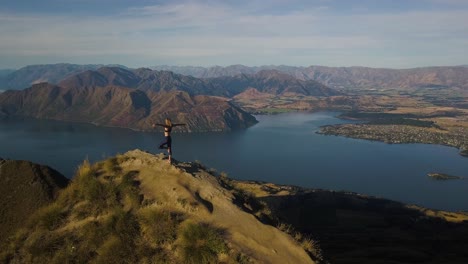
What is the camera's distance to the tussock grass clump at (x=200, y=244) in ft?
44.3

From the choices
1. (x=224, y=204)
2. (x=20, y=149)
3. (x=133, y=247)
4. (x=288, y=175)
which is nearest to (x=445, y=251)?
(x=224, y=204)

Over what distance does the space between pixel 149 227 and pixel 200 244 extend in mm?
2156

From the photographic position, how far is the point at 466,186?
141 metres

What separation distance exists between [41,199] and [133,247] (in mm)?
6803

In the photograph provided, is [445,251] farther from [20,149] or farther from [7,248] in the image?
[20,149]

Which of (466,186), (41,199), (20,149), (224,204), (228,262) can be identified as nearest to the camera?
(228,262)

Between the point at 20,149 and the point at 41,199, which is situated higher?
the point at 41,199

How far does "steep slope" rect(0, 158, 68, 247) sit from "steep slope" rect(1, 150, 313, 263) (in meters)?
1.28

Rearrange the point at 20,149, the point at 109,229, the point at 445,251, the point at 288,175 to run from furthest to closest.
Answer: the point at 20,149, the point at 288,175, the point at 445,251, the point at 109,229

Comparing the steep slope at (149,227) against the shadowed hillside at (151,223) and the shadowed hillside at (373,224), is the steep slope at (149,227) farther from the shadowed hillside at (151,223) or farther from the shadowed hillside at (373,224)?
the shadowed hillside at (373,224)

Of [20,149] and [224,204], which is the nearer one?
[224,204]

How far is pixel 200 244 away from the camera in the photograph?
13.9 m

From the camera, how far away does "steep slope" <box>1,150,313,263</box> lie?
1394 centimetres

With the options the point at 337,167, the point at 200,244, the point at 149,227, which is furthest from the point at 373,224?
the point at 337,167
